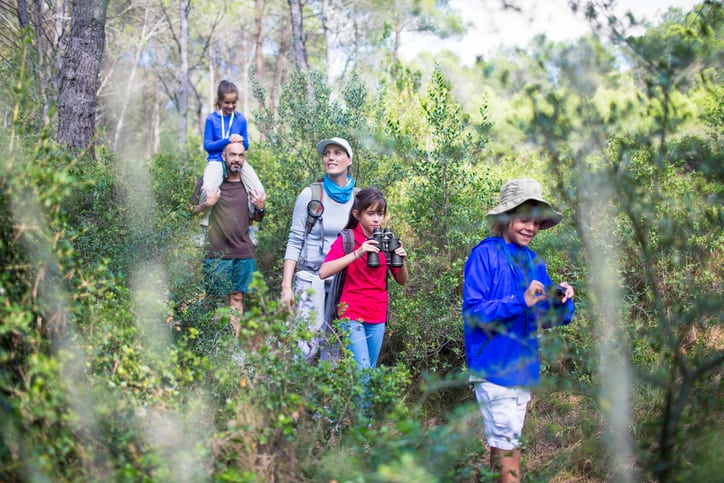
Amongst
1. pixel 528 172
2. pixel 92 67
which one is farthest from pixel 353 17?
pixel 92 67

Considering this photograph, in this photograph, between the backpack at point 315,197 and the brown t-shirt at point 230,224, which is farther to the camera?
the brown t-shirt at point 230,224

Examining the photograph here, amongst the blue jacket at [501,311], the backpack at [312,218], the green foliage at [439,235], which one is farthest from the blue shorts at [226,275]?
the blue jacket at [501,311]

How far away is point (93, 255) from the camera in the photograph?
453 centimetres

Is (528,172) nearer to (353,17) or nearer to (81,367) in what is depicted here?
(81,367)

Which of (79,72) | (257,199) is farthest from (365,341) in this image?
(79,72)

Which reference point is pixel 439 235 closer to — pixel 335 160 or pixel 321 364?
pixel 335 160

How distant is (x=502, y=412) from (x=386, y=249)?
52.6 inches

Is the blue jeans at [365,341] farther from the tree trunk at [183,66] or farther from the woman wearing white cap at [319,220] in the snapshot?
the tree trunk at [183,66]

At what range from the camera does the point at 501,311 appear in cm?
317

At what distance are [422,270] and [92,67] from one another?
13.1 ft

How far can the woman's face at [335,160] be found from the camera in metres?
4.71

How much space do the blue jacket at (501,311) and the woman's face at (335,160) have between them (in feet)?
5.19

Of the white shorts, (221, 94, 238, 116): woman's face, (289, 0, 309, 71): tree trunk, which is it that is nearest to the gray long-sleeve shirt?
the white shorts

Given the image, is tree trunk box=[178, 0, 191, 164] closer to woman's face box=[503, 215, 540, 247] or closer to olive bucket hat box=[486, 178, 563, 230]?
olive bucket hat box=[486, 178, 563, 230]
